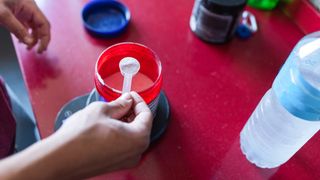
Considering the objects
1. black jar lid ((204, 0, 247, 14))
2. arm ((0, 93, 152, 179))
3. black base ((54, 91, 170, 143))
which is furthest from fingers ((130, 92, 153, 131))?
black jar lid ((204, 0, 247, 14))

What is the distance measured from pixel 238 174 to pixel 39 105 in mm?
347

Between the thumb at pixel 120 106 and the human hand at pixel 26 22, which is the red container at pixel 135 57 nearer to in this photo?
the thumb at pixel 120 106

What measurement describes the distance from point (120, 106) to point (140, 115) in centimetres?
3

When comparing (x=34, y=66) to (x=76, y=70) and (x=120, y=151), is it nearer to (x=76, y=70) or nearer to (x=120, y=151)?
(x=76, y=70)

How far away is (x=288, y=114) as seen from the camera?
476mm

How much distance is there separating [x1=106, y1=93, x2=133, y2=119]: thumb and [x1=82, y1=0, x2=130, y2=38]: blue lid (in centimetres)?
26

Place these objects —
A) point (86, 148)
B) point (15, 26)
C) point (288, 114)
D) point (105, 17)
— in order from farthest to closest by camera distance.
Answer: point (105, 17)
point (15, 26)
point (288, 114)
point (86, 148)

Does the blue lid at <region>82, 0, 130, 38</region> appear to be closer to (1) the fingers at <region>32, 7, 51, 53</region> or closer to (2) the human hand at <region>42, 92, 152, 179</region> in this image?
(1) the fingers at <region>32, 7, 51, 53</region>

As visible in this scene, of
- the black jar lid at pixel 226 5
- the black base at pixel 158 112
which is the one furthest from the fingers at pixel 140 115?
the black jar lid at pixel 226 5

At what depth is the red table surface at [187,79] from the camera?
1.76 feet

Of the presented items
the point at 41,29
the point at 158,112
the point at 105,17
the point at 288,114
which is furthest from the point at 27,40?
the point at 288,114

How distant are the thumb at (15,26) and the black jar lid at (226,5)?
331 mm

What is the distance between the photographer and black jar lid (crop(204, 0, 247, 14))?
0.59 m

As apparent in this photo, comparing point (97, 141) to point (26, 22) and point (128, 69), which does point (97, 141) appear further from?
point (26, 22)
